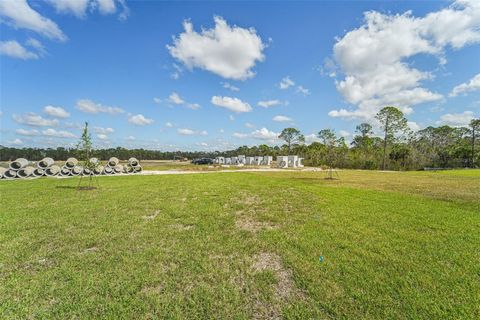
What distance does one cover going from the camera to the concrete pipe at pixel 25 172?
1631 cm

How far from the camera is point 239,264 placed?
3.36 meters

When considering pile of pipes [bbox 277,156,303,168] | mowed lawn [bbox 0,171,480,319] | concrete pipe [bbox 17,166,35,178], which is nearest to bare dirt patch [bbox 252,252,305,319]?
mowed lawn [bbox 0,171,480,319]

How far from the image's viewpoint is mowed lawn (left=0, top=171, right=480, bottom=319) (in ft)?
7.87

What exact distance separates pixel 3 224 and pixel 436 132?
71.2m

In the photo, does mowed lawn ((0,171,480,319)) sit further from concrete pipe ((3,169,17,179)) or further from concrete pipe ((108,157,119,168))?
concrete pipe ((108,157,119,168))

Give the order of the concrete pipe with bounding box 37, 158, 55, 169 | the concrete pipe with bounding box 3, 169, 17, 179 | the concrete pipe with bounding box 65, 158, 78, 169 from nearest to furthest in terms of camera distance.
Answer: the concrete pipe with bounding box 3, 169, 17, 179 → the concrete pipe with bounding box 37, 158, 55, 169 → the concrete pipe with bounding box 65, 158, 78, 169

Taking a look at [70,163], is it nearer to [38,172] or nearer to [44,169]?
[44,169]

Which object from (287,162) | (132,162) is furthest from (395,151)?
(132,162)

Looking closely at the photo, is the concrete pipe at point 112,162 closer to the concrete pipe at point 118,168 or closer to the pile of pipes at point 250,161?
the concrete pipe at point 118,168

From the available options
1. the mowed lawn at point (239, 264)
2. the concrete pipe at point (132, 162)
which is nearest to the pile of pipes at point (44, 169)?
the concrete pipe at point (132, 162)

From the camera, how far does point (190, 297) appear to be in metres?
2.57

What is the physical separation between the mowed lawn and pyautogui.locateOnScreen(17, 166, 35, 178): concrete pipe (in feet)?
46.4

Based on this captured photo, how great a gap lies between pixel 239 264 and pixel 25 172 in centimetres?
2094

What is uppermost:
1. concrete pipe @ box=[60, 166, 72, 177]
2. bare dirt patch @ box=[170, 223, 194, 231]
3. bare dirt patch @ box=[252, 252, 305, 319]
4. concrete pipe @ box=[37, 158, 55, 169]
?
concrete pipe @ box=[37, 158, 55, 169]
